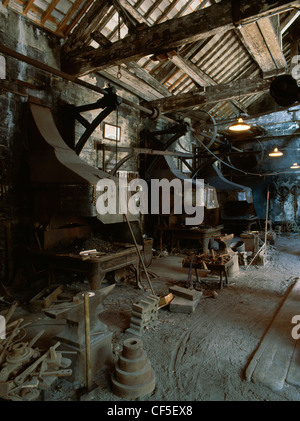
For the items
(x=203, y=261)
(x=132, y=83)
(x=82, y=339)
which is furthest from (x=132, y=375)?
(x=132, y=83)

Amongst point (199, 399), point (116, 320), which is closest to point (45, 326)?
point (116, 320)

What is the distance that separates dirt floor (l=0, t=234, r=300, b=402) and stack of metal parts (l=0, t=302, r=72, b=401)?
0.60ft

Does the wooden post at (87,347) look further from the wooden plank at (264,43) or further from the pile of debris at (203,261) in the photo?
the wooden plank at (264,43)

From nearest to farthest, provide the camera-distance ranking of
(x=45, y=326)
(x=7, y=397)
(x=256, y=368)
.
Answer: (x=7, y=397) → (x=256, y=368) → (x=45, y=326)

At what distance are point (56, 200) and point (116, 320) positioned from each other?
237cm

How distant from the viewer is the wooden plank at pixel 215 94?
→ 7620 mm

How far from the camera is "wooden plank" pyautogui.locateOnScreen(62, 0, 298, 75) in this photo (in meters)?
4.25

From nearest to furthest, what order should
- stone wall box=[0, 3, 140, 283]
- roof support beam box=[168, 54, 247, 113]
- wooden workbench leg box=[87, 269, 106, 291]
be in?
wooden workbench leg box=[87, 269, 106, 291]
stone wall box=[0, 3, 140, 283]
roof support beam box=[168, 54, 247, 113]

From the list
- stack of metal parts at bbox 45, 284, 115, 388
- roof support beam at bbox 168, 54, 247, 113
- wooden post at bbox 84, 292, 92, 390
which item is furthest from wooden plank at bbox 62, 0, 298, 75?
wooden post at bbox 84, 292, 92, 390

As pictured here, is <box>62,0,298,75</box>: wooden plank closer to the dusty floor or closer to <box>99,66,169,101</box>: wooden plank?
<box>99,66,169,101</box>: wooden plank

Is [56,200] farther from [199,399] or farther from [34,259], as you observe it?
[199,399]

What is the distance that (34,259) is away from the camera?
5.66 metres

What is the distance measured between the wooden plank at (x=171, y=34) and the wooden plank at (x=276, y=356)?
4769 mm

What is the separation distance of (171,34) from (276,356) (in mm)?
5419
